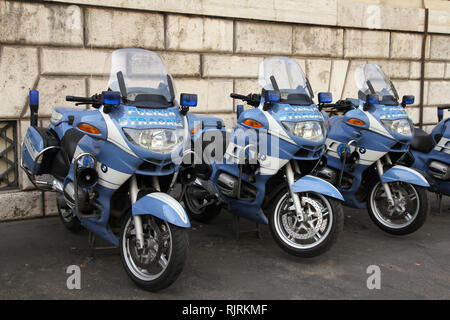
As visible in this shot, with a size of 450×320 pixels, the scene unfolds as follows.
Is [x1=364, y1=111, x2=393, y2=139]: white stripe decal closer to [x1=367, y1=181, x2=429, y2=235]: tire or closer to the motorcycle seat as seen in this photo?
[x1=367, y1=181, x2=429, y2=235]: tire

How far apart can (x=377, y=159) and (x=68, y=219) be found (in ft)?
10.4

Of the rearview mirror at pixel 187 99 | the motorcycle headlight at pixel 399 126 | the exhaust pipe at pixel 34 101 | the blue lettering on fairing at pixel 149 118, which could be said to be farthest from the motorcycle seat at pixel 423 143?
the exhaust pipe at pixel 34 101

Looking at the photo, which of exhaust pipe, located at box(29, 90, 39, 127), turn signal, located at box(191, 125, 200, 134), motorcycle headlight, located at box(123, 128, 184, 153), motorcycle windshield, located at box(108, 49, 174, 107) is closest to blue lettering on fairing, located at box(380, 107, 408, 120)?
turn signal, located at box(191, 125, 200, 134)

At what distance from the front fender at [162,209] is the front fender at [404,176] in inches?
96.6

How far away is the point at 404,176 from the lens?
498 centimetres

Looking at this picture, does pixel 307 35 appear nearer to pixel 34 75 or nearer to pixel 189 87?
pixel 189 87

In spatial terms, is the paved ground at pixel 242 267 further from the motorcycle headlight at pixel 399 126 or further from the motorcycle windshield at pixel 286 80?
the motorcycle windshield at pixel 286 80

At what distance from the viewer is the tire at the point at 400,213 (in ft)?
16.2

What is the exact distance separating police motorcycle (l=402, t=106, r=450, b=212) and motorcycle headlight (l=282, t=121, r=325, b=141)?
2081mm

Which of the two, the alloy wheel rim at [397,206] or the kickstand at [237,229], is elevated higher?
the alloy wheel rim at [397,206]

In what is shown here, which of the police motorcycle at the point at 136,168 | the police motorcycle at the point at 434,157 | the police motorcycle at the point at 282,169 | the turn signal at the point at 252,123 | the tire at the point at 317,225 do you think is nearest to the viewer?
the police motorcycle at the point at 136,168

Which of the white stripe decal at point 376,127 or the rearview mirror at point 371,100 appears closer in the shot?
the white stripe decal at point 376,127

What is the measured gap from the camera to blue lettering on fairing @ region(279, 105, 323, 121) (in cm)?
446
